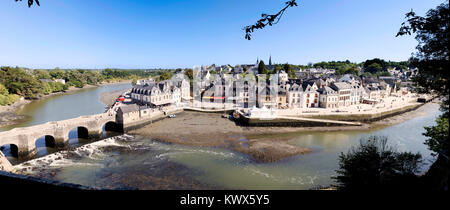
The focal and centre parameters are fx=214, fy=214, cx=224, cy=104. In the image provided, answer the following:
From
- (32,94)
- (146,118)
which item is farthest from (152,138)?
(32,94)

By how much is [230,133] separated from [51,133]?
18.3 meters

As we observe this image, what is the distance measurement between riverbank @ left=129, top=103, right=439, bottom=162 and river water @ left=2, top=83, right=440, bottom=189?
3.87ft

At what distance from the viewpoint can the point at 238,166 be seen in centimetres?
1781

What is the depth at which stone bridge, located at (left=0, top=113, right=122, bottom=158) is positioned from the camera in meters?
18.3

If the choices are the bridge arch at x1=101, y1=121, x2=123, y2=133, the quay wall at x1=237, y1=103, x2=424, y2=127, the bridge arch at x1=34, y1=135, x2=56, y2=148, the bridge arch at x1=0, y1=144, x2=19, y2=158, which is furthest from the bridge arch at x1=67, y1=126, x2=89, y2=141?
the quay wall at x1=237, y1=103, x2=424, y2=127

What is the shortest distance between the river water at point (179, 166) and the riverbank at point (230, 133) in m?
1.18

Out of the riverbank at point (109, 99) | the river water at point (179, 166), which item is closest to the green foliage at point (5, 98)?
the riverbank at point (109, 99)

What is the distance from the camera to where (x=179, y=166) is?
57.9 ft

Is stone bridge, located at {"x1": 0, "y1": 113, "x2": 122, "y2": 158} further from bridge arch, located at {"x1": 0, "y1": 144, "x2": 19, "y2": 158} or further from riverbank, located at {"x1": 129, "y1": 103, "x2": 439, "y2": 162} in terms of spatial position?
riverbank, located at {"x1": 129, "y1": 103, "x2": 439, "y2": 162}

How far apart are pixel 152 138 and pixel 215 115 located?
13154 millimetres

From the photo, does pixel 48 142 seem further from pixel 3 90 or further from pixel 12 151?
pixel 3 90

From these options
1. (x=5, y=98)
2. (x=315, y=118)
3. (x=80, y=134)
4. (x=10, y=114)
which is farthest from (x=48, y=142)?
(x=315, y=118)

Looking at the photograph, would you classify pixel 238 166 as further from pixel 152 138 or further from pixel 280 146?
pixel 152 138
